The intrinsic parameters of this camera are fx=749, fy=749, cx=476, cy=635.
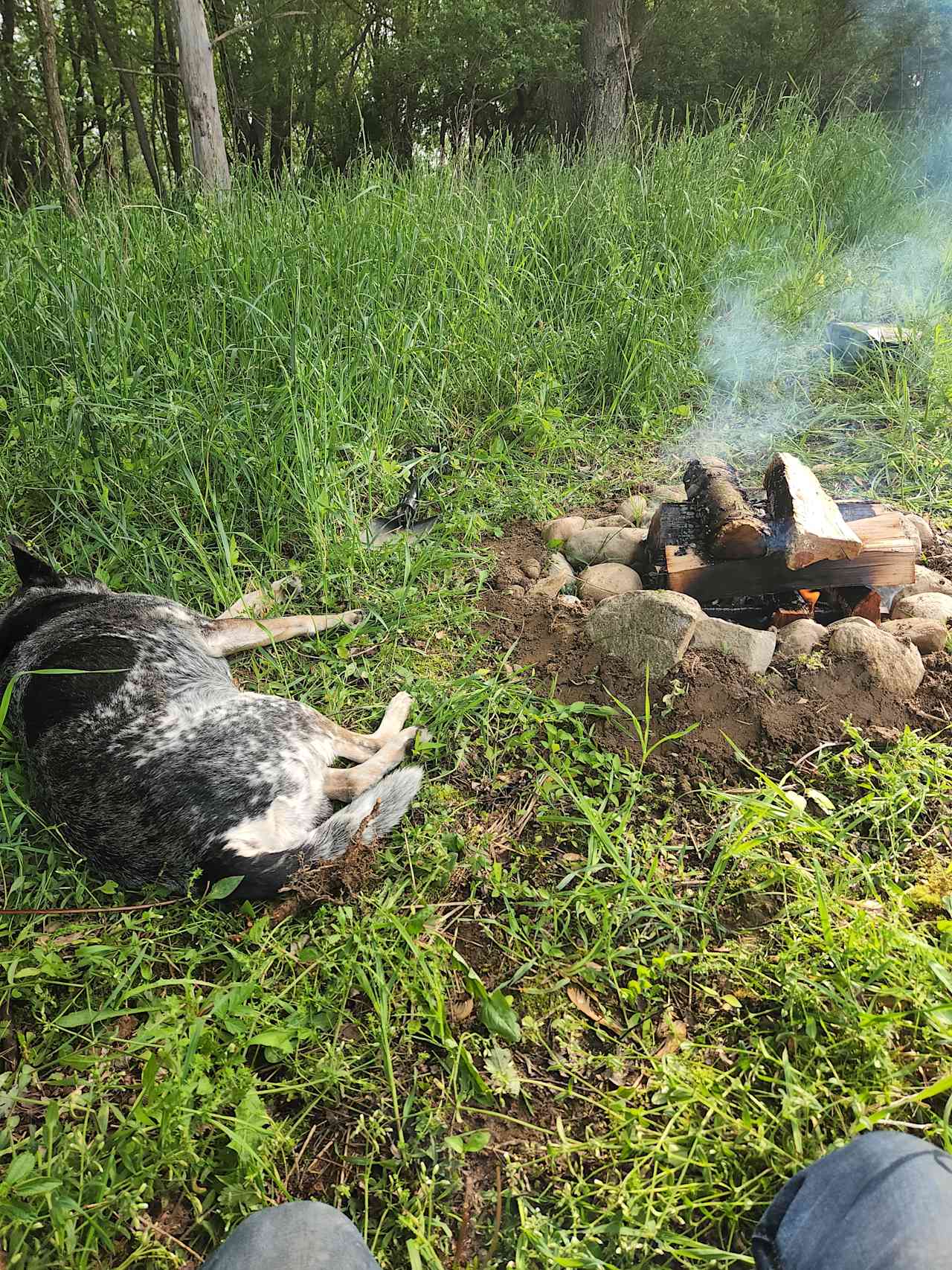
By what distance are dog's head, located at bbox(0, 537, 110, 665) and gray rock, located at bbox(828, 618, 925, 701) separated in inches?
110

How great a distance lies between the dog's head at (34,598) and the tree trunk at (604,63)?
792 centimetres

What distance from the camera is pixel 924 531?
3.30m

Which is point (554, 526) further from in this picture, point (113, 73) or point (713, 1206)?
point (113, 73)

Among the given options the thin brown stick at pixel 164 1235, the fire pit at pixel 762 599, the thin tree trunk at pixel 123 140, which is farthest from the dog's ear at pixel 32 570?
the thin tree trunk at pixel 123 140

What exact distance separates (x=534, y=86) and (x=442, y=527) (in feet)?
29.2

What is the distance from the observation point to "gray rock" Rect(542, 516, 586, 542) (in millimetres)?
3449

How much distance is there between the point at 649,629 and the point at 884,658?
77 cm

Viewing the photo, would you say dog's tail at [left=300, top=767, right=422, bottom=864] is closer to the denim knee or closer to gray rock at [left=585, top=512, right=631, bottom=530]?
the denim knee

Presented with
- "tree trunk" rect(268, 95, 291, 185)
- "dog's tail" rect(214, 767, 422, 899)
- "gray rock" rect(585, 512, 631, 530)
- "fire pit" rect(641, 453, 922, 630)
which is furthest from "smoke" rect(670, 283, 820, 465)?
"tree trunk" rect(268, 95, 291, 185)

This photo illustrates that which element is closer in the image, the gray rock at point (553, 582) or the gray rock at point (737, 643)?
the gray rock at point (737, 643)

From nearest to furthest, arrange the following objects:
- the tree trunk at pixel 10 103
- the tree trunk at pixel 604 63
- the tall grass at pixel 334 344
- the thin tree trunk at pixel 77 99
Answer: the tall grass at pixel 334 344 → the tree trunk at pixel 604 63 → the tree trunk at pixel 10 103 → the thin tree trunk at pixel 77 99

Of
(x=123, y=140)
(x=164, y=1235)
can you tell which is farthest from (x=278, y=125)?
(x=164, y=1235)

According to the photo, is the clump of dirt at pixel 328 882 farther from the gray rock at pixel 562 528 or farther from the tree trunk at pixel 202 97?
the tree trunk at pixel 202 97

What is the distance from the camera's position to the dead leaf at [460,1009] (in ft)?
6.24
